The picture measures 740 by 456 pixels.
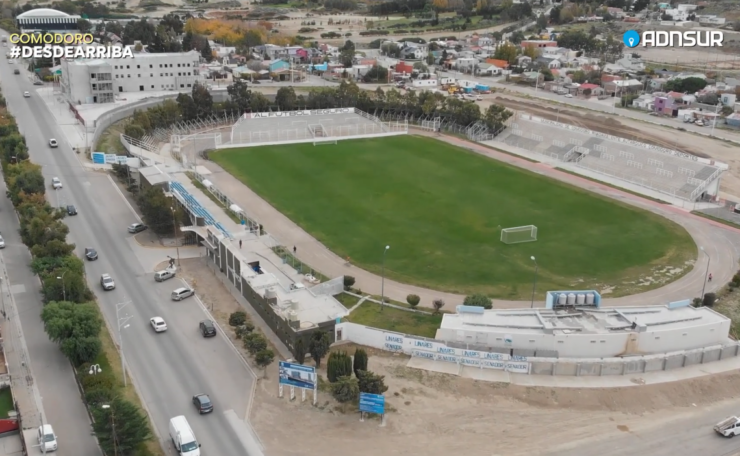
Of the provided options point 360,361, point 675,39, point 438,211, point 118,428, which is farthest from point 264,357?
point 675,39

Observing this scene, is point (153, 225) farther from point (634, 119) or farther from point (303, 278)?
point (634, 119)

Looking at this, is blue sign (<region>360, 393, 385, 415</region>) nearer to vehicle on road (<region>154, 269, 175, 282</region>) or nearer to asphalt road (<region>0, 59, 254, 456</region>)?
asphalt road (<region>0, 59, 254, 456</region>)

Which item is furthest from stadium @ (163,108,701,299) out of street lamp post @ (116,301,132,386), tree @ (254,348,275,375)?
street lamp post @ (116,301,132,386)

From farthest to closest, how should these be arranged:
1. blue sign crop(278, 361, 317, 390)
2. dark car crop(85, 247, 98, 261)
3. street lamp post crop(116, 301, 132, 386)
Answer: dark car crop(85, 247, 98, 261)
street lamp post crop(116, 301, 132, 386)
blue sign crop(278, 361, 317, 390)

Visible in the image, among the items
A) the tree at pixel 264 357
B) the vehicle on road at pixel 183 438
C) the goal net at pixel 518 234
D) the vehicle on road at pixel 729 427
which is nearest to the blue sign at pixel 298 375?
the tree at pixel 264 357

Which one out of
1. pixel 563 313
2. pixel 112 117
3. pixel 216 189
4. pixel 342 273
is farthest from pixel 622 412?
pixel 112 117

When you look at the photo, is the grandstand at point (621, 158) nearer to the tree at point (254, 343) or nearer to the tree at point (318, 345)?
the tree at point (318, 345)

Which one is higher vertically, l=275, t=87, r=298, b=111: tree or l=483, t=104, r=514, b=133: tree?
l=275, t=87, r=298, b=111: tree
